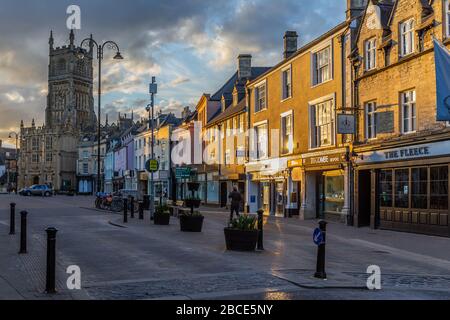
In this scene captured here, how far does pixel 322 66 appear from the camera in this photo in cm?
2897

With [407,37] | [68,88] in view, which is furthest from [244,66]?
[68,88]

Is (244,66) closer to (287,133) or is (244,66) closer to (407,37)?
(287,133)

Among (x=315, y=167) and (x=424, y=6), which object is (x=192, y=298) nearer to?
(x=424, y=6)

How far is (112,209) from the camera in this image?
33281 mm

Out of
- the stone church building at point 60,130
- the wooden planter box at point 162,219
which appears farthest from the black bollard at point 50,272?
the stone church building at point 60,130

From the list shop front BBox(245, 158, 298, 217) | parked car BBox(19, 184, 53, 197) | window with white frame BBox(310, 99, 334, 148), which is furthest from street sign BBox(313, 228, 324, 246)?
parked car BBox(19, 184, 53, 197)

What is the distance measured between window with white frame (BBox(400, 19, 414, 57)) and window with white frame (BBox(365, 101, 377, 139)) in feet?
9.29

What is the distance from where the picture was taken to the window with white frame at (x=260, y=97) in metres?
36.7

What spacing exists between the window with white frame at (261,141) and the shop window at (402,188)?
1417cm

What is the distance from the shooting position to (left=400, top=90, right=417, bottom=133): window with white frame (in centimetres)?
2194

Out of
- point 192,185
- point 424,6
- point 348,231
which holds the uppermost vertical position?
point 424,6
